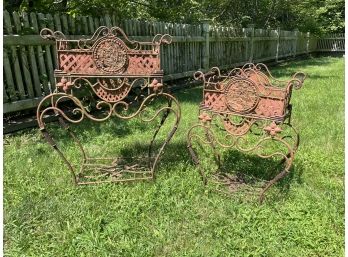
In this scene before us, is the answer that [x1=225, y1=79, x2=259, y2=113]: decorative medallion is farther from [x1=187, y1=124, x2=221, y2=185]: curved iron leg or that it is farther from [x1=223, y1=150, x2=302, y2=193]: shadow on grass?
[x1=223, y1=150, x2=302, y2=193]: shadow on grass

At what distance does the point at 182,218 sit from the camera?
112 inches

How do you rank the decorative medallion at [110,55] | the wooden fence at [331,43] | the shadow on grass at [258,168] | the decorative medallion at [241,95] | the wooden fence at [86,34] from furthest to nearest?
the wooden fence at [331,43]
the wooden fence at [86,34]
the shadow on grass at [258,168]
the decorative medallion at [110,55]
the decorative medallion at [241,95]

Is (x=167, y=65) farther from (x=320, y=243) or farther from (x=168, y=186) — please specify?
(x=320, y=243)

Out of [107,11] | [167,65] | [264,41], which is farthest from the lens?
[264,41]

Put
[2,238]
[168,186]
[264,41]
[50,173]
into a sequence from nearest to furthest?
[2,238] < [168,186] < [50,173] < [264,41]

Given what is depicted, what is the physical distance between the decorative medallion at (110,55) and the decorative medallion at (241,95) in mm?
906

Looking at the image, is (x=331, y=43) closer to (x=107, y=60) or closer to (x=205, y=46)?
(x=205, y=46)

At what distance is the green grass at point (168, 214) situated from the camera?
8.23 feet

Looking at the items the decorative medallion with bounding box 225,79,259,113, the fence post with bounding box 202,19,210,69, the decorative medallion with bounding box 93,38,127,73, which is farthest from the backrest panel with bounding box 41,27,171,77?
the fence post with bounding box 202,19,210,69

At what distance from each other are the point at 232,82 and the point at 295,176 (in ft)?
Result: 4.13

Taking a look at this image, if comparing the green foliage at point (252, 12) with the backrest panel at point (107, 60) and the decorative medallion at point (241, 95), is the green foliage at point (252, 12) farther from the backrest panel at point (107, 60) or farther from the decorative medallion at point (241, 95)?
the decorative medallion at point (241, 95)

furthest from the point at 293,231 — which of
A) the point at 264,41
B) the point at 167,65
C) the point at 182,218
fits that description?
the point at 264,41

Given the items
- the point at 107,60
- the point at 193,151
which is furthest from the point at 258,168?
the point at 107,60

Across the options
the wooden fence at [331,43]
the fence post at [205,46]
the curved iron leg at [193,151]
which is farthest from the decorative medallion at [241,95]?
the wooden fence at [331,43]
